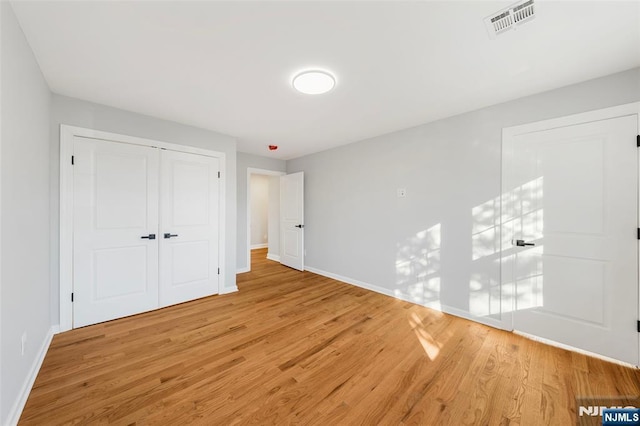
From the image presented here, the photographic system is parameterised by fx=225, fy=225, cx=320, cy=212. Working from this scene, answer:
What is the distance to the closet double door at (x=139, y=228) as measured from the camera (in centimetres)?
246

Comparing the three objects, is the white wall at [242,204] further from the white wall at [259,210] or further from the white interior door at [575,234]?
the white interior door at [575,234]

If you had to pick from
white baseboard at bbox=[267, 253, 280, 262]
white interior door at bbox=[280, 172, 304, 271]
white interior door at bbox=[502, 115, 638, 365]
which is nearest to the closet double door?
white interior door at bbox=[280, 172, 304, 271]

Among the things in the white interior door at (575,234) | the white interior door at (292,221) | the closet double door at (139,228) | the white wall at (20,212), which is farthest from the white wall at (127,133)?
the white interior door at (575,234)

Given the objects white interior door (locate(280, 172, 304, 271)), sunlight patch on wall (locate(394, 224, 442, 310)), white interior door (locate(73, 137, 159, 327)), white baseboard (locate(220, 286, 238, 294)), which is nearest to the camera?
white interior door (locate(73, 137, 159, 327))

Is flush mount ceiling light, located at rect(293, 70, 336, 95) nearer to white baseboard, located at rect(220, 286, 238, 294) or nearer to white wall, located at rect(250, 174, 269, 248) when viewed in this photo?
white baseboard, located at rect(220, 286, 238, 294)

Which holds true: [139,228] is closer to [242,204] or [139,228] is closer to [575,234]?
[242,204]

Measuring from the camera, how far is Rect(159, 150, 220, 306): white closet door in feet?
9.79

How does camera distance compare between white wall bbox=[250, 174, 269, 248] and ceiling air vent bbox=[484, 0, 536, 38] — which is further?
white wall bbox=[250, 174, 269, 248]

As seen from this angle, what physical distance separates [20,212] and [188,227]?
1.71 metres

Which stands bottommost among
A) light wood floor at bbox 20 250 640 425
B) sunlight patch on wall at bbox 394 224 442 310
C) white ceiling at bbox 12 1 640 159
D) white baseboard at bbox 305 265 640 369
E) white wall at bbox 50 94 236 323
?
light wood floor at bbox 20 250 640 425

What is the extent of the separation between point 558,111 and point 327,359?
3191 mm

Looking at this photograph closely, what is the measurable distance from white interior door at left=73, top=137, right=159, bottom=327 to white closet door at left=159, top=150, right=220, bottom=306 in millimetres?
122

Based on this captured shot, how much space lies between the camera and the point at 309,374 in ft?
5.79

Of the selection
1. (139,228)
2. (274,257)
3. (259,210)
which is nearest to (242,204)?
(274,257)
